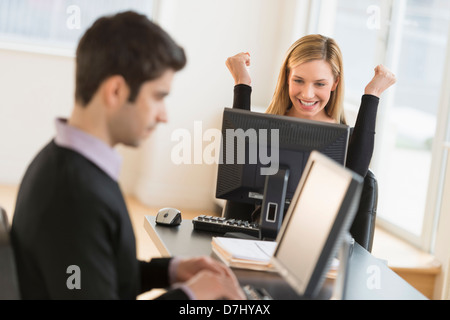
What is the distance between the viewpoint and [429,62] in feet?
13.6

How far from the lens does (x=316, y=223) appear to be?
1447 mm

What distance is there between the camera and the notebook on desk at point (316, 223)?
1.33 meters

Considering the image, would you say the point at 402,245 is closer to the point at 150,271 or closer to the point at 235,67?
the point at 235,67

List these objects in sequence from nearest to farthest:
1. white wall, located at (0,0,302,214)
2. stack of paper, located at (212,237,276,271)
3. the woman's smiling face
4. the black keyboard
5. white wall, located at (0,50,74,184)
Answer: stack of paper, located at (212,237,276,271), the black keyboard, the woman's smiling face, white wall, located at (0,0,302,214), white wall, located at (0,50,74,184)

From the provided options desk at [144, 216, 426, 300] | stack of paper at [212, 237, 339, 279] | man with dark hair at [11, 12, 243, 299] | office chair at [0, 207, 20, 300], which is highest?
man with dark hair at [11, 12, 243, 299]

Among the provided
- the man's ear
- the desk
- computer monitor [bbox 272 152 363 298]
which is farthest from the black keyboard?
the man's ear

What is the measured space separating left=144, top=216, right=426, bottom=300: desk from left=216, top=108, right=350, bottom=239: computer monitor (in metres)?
0.24

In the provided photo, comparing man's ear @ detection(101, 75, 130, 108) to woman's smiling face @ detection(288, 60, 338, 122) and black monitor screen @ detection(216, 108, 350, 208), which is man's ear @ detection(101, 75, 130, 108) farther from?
woman's smiling face @ detection(288, 60, 338, 122)

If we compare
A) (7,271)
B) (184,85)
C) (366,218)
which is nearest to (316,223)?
(7,271)

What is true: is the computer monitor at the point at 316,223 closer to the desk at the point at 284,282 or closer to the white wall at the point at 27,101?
the desk at the point at 284,282

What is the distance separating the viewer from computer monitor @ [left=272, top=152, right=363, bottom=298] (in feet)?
4.36

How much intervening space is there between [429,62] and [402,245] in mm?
1143

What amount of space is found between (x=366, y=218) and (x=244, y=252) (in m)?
0.65

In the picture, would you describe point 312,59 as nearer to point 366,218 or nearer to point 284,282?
point 366,218
